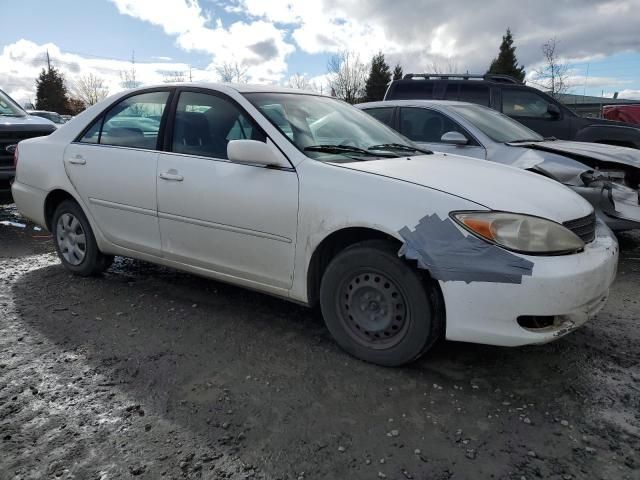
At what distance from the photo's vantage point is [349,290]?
9.93 ft

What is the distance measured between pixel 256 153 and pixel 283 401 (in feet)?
4.80

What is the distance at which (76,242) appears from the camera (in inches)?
180

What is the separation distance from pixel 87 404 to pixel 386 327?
1.64 meters

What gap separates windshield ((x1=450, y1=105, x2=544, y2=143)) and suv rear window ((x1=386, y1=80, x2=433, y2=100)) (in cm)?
203

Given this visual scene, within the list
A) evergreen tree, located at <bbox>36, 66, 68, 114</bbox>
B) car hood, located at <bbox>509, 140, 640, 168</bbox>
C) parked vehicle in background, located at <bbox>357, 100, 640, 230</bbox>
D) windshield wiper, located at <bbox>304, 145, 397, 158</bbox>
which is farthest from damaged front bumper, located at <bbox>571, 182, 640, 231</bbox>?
evergreen tree, located at <bbox>36, 66, 68, 114</bbox>

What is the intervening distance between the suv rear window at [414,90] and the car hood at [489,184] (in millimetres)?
5393

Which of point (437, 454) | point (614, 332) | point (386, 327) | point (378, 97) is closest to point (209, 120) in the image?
point (386, 327)

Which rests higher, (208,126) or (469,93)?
(469,93)

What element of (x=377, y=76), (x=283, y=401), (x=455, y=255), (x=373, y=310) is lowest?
(x=283, y=401)

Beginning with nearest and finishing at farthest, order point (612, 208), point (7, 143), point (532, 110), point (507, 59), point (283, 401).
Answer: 1. point (283, 401)
2. point (612, 208)
3. point (7, 143)
4. point (532, 110)
5. point (507, 59)

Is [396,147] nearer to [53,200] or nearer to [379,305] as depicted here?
[379,305]

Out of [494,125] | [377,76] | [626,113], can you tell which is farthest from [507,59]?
[494,125]

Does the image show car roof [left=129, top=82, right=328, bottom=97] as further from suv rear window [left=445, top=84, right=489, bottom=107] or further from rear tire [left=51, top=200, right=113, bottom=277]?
suv rear window [left=445, top=84, right=489, bottom=107]

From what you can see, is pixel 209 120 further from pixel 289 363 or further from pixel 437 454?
pixel 437 454
